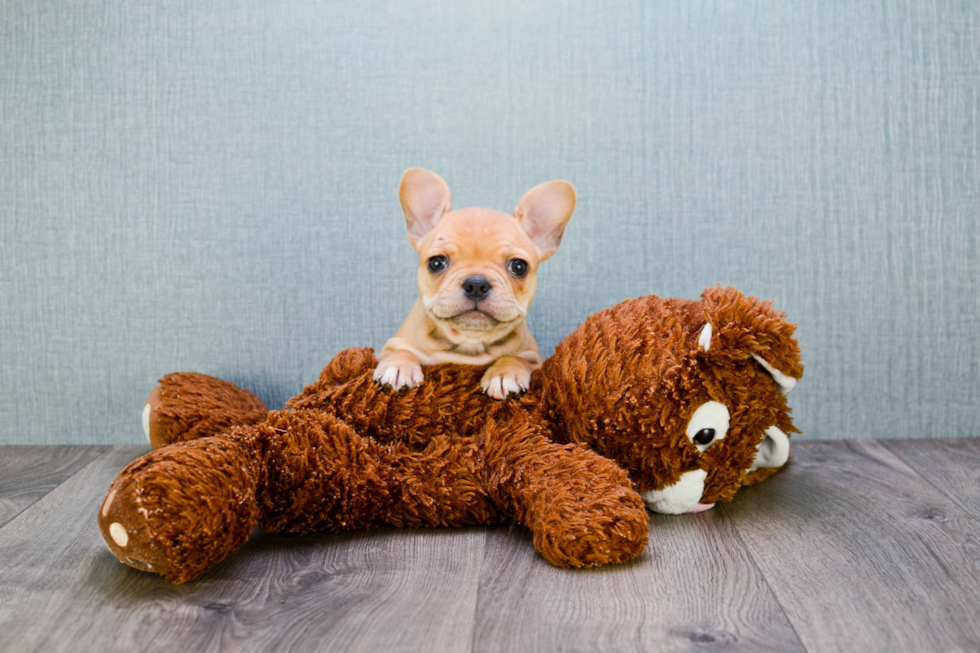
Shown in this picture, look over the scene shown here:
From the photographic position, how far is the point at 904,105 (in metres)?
1.84

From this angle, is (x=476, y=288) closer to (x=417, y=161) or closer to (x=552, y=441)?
(x=552, y=441)

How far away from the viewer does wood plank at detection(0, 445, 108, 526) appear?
4.77 ft

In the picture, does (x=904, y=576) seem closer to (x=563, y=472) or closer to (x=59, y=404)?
(x=563, y=472)

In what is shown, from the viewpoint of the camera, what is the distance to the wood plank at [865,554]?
932 millimetres

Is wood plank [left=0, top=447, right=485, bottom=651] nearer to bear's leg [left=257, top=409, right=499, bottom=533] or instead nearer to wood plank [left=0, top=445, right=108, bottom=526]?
bear's leg [left=257, top=409, right=499, bottom=533]

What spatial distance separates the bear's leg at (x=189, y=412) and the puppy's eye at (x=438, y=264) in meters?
0.54

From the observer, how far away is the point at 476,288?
4.25 ft

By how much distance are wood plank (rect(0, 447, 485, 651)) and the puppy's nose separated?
377 mm

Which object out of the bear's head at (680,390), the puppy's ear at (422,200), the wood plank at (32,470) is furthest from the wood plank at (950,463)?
the wood plank at (32,470)

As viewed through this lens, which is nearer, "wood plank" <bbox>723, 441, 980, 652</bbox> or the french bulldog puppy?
"wood plank" <bbox>723, 441, 980, 652</bbox>

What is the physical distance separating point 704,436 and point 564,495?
0.96 feet

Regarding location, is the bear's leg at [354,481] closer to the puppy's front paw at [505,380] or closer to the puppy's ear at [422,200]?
the puppy's front paw at [505,380]

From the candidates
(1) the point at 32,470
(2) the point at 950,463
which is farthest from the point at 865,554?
(1) the point at 32,470

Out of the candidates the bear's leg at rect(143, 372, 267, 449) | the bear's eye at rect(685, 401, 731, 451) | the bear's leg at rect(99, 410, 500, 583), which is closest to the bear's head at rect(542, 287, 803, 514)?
the bear's eye at rect(685, 401, 731, 451)
